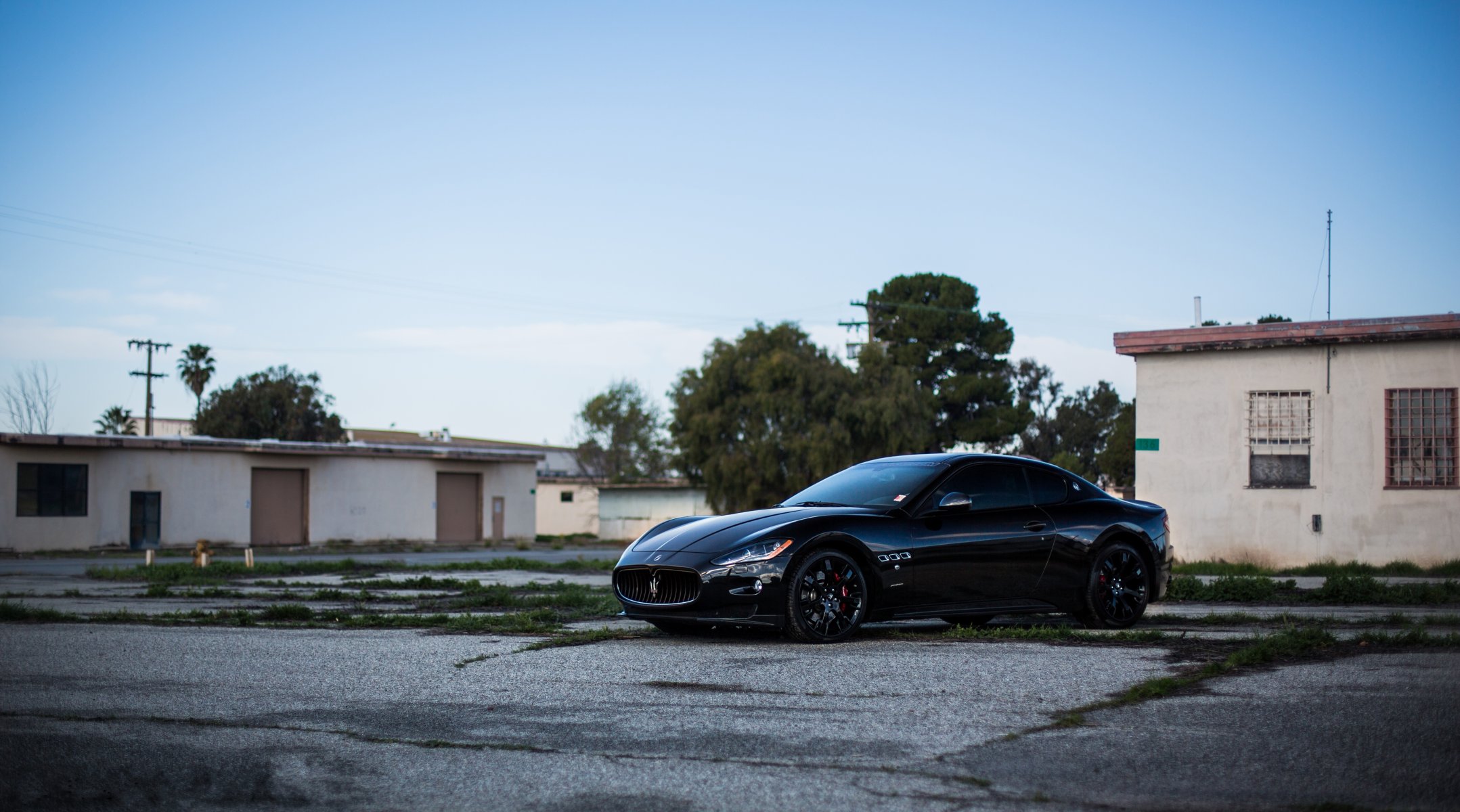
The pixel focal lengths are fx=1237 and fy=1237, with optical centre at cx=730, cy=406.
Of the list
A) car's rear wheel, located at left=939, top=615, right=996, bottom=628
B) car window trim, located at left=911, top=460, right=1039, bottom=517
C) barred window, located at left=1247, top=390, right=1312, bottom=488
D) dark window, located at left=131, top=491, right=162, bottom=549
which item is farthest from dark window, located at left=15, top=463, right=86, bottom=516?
car window trim, located at left=911, top=460, right=1039, bottom=517

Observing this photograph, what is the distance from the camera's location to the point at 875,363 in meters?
54.7

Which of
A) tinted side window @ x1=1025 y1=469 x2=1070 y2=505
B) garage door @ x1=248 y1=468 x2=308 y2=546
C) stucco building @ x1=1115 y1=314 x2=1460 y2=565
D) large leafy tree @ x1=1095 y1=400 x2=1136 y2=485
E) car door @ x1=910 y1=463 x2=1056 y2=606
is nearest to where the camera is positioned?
car door @ x1=910 y1=463 x2=1056 y2=606

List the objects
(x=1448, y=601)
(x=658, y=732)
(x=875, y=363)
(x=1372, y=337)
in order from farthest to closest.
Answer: (x=875, y=363) → (x=1372, y=337) → (x=1448, y=601) → (x=658, y=732)

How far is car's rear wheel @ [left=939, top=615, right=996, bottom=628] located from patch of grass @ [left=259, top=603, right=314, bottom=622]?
552 cm

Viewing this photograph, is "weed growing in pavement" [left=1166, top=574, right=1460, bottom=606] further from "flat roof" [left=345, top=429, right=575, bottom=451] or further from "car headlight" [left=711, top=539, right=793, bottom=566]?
"flat roof" [left=345, top=429, right=575, bottom=451]

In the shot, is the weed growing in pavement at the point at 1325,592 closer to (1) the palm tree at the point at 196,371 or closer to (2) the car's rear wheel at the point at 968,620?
(2) the car's rear wheel at the point at 968,620

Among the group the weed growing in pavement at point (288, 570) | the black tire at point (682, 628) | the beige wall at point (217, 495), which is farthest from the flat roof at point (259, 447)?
the black tire at point (682, 628)

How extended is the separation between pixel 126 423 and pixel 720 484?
4316 cm

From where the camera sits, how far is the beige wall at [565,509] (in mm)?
72188

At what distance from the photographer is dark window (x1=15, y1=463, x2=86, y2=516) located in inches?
1463

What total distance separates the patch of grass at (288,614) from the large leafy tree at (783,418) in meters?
38.2

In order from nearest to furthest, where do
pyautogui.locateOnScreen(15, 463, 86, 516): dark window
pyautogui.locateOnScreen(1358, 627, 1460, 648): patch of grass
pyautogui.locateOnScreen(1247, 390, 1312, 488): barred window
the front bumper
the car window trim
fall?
pyautogui.locateOnScreen(1358, 627, 1460, 648): patch of grass → the front bumper → the car window trim → pyautogui.locateOnScreen(1247, 390, 1312, 488): barred window → pyautogui.locateOnScreen(15, 463, 86, 516): dark window

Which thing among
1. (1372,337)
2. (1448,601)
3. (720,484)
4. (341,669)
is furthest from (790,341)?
(341,669)

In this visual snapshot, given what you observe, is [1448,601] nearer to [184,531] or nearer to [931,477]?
[931,477]
